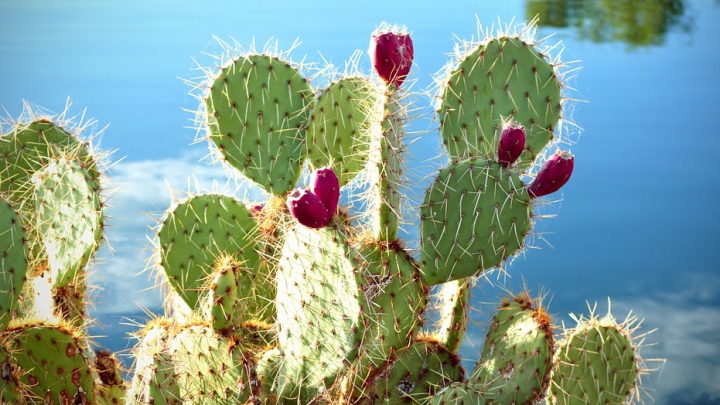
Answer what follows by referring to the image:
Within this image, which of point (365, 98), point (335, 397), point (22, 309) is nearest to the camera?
point (335, 397)

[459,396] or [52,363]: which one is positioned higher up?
[52,363]

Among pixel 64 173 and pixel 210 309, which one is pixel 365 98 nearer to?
pixel 210 309

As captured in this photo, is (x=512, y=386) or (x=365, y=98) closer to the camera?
(x=512, y=386)

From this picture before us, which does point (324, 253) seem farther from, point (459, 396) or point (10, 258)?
point (10, 258)

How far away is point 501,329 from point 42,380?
4.40ft

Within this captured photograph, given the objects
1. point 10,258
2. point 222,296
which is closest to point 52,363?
point 10,258

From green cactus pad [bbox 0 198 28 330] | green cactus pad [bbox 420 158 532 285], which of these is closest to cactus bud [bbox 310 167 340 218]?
green cactus pad [bbox 420 158 532 285]

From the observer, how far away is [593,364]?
258 centimetres

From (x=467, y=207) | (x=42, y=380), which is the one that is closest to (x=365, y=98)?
(x=467, y=207)

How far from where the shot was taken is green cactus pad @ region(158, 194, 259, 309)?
113 inches

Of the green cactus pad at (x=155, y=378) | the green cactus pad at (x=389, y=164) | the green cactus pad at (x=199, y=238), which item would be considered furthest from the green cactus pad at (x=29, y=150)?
the green cactus pad at (x=389, y=164)

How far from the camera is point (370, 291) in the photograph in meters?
2.38

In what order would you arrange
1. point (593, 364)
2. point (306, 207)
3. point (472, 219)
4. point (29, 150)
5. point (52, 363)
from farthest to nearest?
point (29, 150) → point (52, 363) → point (593, 364) → point (472, 219) → point (306, 207)

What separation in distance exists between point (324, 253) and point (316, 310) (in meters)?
0.14
